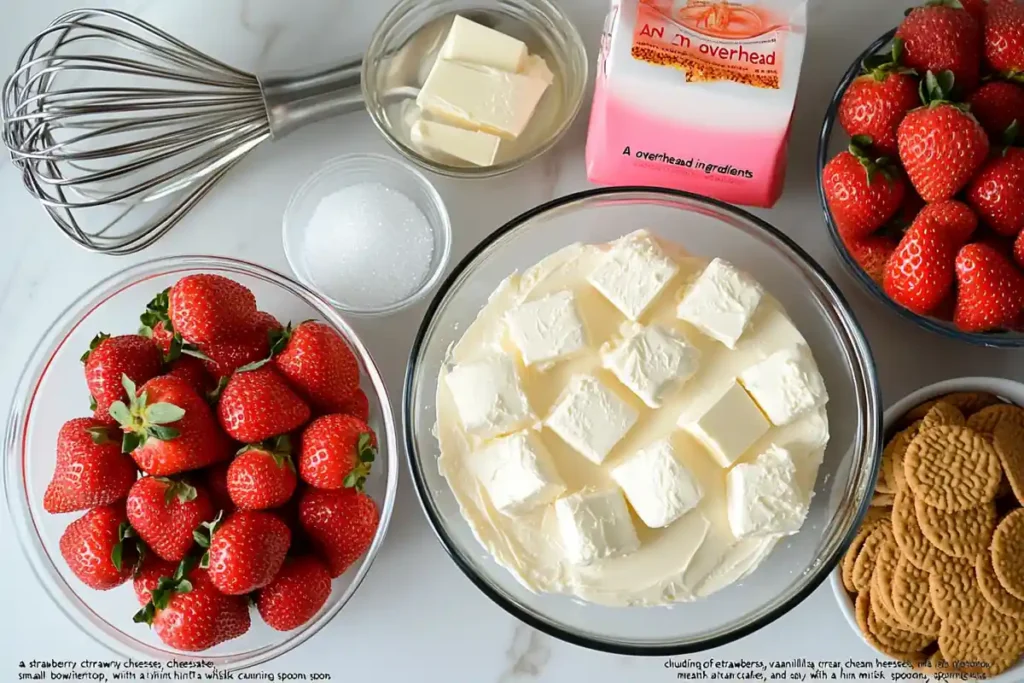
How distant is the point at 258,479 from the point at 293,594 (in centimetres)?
16

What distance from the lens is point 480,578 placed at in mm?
1030

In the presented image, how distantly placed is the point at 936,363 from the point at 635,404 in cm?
44

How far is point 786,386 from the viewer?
97cm

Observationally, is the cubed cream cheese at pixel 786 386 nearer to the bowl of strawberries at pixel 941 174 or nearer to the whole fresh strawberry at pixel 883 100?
the bowl of strawberries at pixel 941 174

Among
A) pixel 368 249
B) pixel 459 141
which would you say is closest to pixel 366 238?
pixel 368 249

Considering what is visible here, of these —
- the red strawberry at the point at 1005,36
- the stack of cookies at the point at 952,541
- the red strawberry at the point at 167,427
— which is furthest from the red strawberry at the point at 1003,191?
the red strawberry at the point at 167,427

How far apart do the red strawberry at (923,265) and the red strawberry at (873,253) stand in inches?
1.5

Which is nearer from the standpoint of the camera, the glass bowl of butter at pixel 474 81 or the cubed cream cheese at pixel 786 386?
the cubed cream cheese at pixel 786 386

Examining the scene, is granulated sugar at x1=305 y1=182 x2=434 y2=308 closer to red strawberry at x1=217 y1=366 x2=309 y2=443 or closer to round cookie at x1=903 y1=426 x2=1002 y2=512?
red strawberry at x1=217 y1=366 x2=309 y2=443

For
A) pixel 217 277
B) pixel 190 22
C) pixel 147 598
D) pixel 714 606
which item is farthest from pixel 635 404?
pixel 190 22

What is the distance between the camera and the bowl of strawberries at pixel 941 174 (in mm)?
962

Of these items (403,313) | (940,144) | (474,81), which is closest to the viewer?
(940,144)

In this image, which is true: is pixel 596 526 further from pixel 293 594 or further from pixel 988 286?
pixel 988 286

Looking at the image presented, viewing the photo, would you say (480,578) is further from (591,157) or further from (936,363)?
(936,363)
